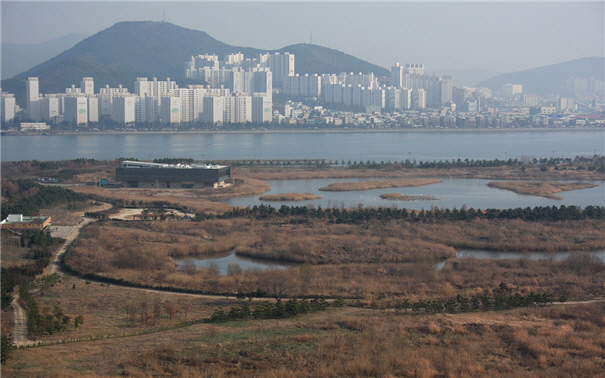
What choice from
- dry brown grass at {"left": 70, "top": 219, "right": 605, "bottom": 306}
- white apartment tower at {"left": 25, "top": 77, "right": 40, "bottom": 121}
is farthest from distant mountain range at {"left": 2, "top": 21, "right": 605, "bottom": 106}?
dry brown grass at {"left": 70, "top": 219, "right": 605, "bottom": 306}

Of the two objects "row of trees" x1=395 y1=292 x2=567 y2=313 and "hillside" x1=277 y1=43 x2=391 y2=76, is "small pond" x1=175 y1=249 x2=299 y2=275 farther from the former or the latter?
"hillside" x1=277 y1=43 x2=391 y2=76

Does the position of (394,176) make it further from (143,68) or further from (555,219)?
(143,68)

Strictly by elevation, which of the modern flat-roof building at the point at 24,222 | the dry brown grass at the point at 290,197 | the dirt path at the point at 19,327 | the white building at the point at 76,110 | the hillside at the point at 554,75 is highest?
the hillside at the point at 554,75

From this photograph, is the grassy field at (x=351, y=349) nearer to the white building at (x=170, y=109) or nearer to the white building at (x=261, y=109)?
the white building at (x=170, y=109)

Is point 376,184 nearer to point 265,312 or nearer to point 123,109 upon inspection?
point 265,312

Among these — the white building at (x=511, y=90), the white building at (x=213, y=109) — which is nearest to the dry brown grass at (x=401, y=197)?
the white building at (x=213, y=109)

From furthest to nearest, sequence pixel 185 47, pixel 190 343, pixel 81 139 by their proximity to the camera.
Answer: pixel 185 47 < pixel 81 139 < pixel 190 343

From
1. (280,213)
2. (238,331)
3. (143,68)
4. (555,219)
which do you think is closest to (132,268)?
(238,331)

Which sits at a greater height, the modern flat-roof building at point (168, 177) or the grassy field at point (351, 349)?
the modern flat-roof building at point (168, 177)
